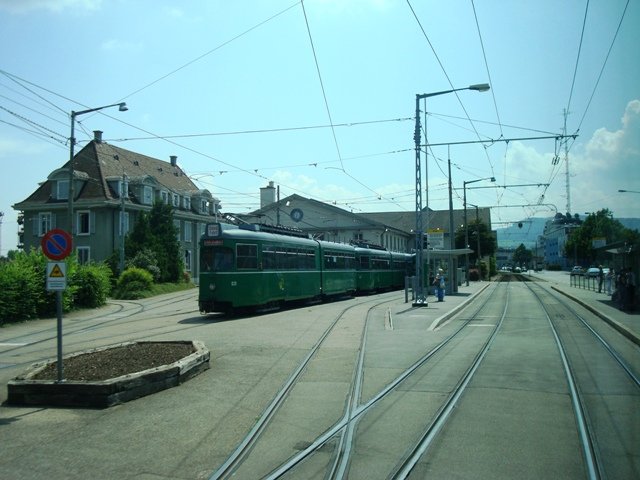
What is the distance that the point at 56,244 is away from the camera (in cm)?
851

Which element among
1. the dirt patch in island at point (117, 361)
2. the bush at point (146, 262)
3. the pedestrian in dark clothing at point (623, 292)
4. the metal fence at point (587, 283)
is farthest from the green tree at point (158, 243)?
the metal fence at point (587, 283)

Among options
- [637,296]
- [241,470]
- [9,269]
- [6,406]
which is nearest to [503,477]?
[241,470]

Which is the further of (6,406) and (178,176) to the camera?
(178,176)

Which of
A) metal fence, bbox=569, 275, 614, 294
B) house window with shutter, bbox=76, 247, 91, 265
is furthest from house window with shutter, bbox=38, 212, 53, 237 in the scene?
metal fence, bbox=569, 275, 614, 294

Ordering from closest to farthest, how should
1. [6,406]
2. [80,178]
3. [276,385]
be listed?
[6,406]
[276,385]
[80,178]

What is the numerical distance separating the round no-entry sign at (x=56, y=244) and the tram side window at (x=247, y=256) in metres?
12.9

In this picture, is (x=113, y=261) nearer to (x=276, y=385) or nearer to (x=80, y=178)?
(x=80, y=178)

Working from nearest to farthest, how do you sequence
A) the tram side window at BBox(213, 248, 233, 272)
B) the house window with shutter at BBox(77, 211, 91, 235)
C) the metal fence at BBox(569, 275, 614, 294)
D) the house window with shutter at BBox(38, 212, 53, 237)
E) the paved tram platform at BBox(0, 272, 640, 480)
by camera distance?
the paved tram platform at BBox(0, 272, 640, 480), the tram side window at BBox(213, 248, 233, 272), the metal fence at BBox(569, 275, 614, 294), the house window with shutter at BBox(77, 211, 91, 235), the house window with shutter at BBox(38, 212, 53, 237)

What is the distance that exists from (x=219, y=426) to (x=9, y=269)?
16.9 m

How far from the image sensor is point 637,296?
25.8 metres

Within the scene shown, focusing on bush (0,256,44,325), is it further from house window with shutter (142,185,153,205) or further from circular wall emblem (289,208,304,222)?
circular wall emblem (289,208,304,222)

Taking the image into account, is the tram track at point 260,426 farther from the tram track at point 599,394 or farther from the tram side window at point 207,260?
the tram side window at point 207,260

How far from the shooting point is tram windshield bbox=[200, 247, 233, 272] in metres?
21.4

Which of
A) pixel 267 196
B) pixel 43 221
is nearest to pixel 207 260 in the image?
pixel 43 221
